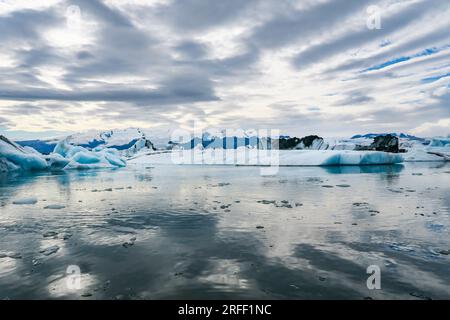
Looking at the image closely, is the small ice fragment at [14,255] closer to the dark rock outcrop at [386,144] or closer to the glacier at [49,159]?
the glacier at [49,159]

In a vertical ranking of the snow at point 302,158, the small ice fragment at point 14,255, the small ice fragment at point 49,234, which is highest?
the snow at point 302,158

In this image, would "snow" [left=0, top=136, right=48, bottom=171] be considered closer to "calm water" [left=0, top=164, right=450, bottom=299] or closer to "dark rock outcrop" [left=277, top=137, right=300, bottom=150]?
"calm water" [left=0, top=164, right=450, bottom=299]

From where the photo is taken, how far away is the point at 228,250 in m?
6.38

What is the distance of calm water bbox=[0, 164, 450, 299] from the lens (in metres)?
4.61

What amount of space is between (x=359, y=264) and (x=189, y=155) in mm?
56828

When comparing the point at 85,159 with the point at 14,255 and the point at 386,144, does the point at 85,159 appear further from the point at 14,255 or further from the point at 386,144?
the point at 386,144

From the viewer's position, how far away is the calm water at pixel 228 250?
15.1 feet

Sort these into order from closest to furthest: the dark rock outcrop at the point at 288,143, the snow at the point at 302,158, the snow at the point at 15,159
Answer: the snow at the point at 15,159
the snow at the point at 302,158
the dark rock outcrop at the point at 288,143

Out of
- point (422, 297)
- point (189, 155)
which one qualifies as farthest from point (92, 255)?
point (189, 155)

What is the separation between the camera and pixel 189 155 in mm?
61500

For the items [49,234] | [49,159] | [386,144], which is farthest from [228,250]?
[386,144]

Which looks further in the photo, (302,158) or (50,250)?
(302,158)

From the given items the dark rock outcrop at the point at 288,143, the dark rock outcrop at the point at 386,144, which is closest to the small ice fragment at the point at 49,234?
the dark rock outcrop at the point at 386,144
